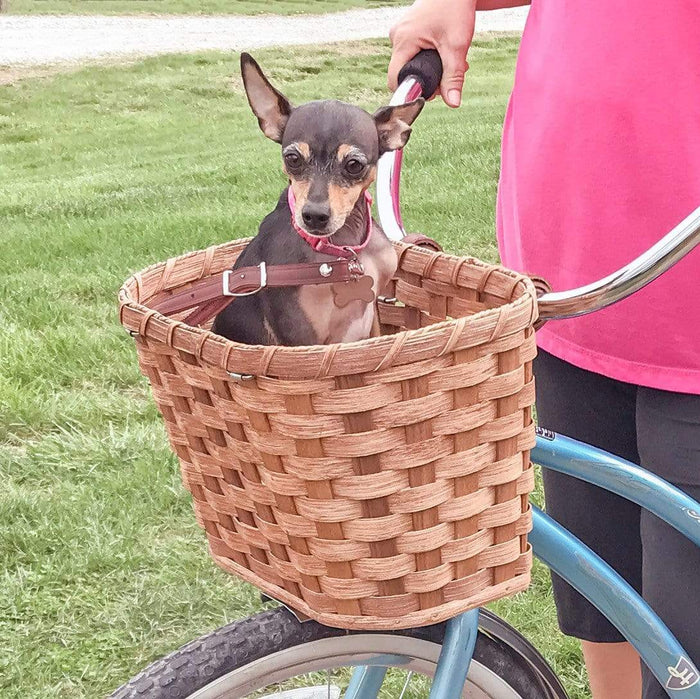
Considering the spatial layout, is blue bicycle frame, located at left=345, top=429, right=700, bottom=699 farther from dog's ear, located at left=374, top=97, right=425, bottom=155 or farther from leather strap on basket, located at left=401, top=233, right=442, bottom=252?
dog's ear, located at left=374, top=97, right=425, bottom=155

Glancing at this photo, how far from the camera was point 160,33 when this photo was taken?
17250 millimetres

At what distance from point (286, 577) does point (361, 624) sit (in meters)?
0.09

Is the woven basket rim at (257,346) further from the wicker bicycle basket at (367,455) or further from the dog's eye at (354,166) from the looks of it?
the dog's eye at (354,166)

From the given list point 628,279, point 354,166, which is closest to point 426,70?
point 354,166

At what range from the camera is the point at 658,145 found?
1306 mm

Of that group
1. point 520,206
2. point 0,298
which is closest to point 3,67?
point 0,298

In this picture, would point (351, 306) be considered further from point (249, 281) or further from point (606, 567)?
point (606, 567)

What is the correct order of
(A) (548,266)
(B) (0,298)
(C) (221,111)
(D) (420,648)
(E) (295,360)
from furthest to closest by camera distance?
(C) (221,111)
(B) (0,298)
(A) (548,266)
(D) (420,648)
(E) (295,360)

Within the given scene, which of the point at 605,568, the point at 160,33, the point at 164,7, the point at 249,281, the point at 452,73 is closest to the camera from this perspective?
the point at 249,281

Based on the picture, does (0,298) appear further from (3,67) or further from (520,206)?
(3,67)

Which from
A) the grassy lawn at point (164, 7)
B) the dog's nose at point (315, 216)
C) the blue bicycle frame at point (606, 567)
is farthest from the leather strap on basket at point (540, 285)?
the grassy lawn at point (164, 7)

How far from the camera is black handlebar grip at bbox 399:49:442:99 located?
1.39 meters

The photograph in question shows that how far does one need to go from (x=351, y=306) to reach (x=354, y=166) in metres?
0.19

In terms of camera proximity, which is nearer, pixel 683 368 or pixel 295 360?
pixel 295 360
